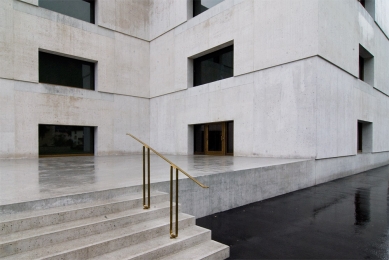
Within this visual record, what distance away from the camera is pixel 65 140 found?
11609 mm

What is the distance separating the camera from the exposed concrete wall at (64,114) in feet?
31.9

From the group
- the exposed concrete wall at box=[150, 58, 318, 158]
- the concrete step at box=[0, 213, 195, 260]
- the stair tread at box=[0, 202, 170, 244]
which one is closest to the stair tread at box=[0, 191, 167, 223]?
the stair tread at box=[0, 202, 170, 244]

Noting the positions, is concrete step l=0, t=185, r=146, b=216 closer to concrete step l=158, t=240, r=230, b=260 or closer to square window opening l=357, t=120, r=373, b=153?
concrete step l=158, t=240, r=230, b=260

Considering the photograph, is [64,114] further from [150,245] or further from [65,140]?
[150,245]

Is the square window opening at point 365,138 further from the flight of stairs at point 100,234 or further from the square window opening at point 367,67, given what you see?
the flight of stairs at point 100,234

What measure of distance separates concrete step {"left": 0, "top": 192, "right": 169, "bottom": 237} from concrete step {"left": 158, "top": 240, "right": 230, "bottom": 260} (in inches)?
37.4

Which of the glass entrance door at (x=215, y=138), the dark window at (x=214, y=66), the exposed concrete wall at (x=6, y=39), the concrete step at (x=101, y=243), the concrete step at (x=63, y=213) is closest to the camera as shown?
the concrete step at (x=101, y=243)

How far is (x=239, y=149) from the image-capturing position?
1006 centimetres

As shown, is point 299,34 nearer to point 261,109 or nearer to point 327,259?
point 261,109

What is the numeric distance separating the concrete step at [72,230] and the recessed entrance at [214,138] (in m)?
7.78

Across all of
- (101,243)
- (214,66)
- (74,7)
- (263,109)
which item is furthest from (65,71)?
(101,243)

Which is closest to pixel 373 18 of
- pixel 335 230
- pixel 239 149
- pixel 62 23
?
pixel 239 149

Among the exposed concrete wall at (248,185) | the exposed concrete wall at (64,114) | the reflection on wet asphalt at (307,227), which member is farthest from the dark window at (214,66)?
the reflection on wet asphalt at (307,227)

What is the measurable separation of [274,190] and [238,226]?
2488 mm
